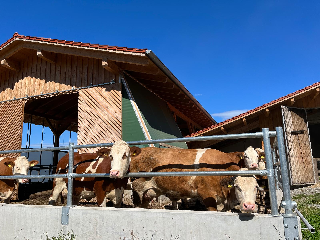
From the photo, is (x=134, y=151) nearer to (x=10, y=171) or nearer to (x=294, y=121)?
(x=10, y=171)

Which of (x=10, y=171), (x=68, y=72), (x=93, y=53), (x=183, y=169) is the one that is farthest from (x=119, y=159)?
(x=68, y=72)

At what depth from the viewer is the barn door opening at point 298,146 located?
12.2 metres

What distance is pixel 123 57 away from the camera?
908 centimetres

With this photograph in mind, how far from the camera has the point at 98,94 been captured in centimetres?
1005

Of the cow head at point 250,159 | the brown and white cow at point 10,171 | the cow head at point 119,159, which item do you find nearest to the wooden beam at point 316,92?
the cow head at point 250,159

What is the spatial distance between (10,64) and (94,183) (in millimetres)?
8726

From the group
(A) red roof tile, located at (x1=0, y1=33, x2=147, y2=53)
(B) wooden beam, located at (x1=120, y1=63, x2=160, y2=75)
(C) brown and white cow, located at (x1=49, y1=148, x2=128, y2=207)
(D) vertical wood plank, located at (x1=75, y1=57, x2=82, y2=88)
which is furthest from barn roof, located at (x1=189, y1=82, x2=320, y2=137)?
(C) brown and white cow, located at (x1=49, y1=148, x2=128, y2=207)

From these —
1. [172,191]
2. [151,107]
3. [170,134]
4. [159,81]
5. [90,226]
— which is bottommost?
[90,226]

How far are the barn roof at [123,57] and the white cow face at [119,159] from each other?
4084 mm

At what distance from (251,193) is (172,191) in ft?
6.72

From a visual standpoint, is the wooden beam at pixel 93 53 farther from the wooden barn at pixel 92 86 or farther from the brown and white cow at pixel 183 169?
the brown and white cow at pixel 183 169

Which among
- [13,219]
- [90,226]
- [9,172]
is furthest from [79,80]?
[90,226]

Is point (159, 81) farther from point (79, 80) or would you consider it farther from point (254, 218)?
point (254, 218)

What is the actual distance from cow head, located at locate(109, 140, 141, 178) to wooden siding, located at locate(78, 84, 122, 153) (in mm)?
4367
